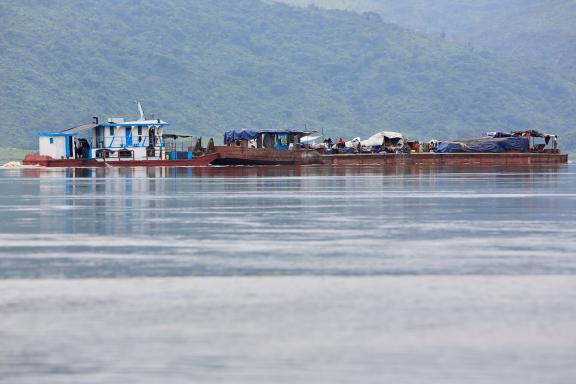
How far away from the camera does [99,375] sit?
1123cm

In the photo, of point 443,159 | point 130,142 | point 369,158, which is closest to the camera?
point 130,142

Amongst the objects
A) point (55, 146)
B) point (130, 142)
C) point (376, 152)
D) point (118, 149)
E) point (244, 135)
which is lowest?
point (376, 152)

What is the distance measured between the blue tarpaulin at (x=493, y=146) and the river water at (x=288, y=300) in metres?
86.0

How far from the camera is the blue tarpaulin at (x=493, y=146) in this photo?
114 m

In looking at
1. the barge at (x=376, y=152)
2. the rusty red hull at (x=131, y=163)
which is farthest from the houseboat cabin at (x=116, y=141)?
the barge at (x=376, y=152)

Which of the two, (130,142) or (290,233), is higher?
(130,142)

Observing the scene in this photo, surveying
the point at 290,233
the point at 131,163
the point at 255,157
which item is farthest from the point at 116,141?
the point at 290,233

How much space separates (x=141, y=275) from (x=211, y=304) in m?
2.98

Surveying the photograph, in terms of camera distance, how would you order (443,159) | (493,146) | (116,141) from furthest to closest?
(493,146)
(443,159)
(116,141)

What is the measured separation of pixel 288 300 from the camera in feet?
49.9

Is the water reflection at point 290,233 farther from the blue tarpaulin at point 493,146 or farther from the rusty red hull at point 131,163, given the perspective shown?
the blue tarpaulin at point 493,146

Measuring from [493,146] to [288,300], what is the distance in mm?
101045

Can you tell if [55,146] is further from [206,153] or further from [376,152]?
[376,152]

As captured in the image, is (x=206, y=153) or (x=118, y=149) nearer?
(x=206, y=153)
